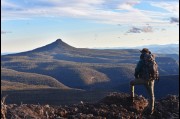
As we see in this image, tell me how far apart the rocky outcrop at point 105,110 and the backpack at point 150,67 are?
1417mm

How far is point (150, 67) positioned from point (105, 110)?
209 cm

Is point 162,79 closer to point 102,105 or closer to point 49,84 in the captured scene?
point 49,84

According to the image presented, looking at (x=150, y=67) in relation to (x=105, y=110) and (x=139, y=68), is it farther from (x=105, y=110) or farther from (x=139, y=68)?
(x=105, y=110)

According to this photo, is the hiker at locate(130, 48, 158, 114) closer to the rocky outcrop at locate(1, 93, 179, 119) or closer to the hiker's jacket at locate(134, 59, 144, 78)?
the hiker's jacket at locate(134, 59, 144, 78)

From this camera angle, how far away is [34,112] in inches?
510

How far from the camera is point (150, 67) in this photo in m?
14.4

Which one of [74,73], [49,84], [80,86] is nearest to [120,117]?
[49,84]

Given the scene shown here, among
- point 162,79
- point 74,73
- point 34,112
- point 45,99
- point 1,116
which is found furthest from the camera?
point 74,73

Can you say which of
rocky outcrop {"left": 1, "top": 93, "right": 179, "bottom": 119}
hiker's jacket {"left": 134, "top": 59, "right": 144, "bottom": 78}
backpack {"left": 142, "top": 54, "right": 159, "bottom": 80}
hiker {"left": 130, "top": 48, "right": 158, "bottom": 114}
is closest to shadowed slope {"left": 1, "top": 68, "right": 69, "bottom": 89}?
rocky outcrop {"left": 1, "top": 93, "right": 179, "bottom": 119}

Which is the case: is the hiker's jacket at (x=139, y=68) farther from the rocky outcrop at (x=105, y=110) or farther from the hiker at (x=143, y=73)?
the rocky outcrop at (x=105, y=110)

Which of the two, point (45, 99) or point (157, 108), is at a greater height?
point (157, 108)

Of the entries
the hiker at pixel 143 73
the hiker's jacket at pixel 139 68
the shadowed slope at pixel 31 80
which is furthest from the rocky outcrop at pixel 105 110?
the shadowed slope at pixel 31 80

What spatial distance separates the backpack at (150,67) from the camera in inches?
567

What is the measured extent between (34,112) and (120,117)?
282 centimetres
